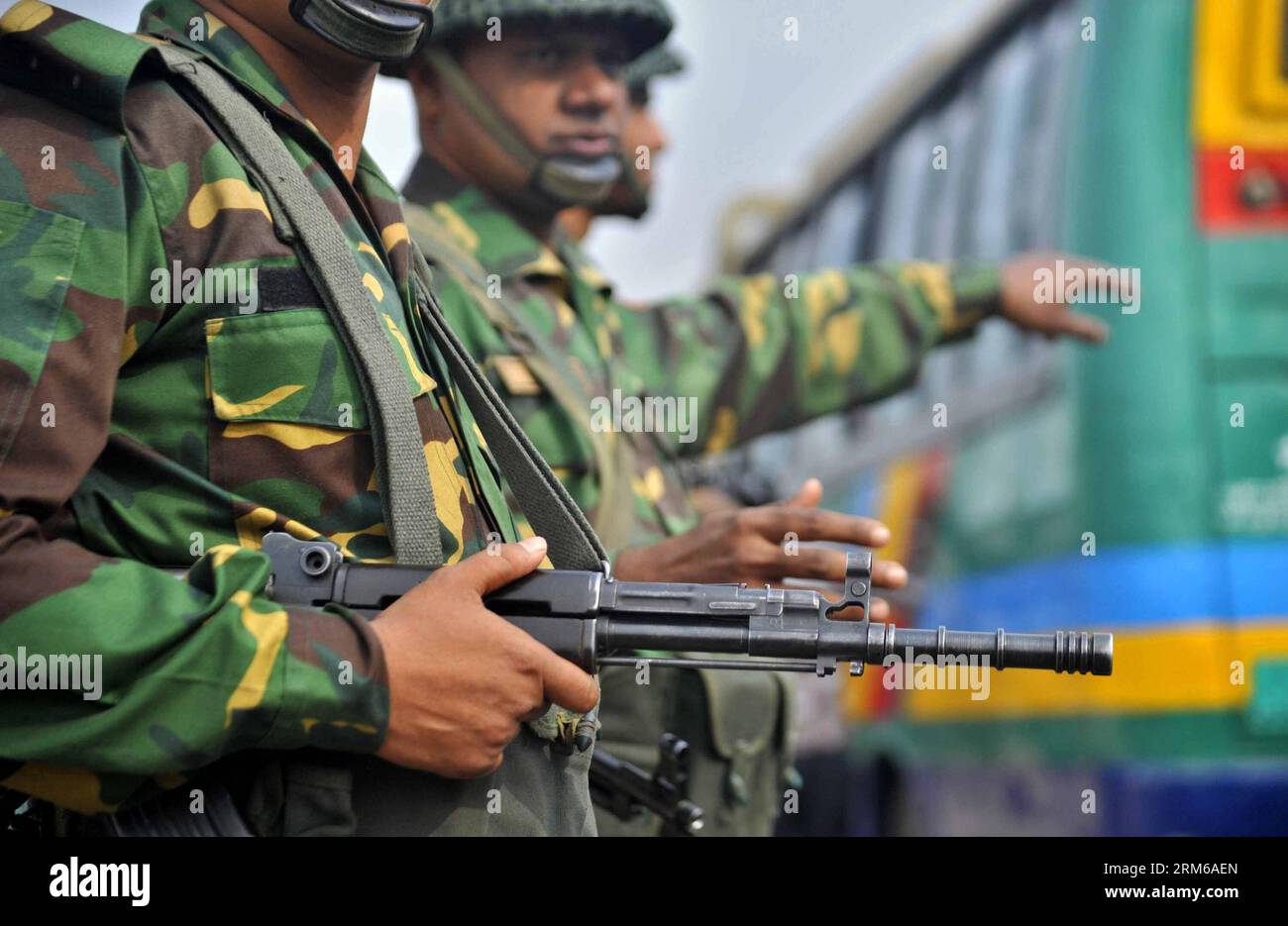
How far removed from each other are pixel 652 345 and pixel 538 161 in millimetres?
504

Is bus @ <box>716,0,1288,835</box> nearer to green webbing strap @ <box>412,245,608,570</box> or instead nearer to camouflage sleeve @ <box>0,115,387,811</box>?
green webbing strap @ <box>412,245,608,570</box>

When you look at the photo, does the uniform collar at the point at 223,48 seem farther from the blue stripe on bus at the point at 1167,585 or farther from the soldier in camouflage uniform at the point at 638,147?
the blue stripe on bus at the point at 1167,585

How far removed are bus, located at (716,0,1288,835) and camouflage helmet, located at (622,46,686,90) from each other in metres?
1.00

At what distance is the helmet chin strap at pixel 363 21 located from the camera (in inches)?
80.5

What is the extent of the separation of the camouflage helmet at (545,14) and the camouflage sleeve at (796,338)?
59cm

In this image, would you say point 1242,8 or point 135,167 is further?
point 1242,8

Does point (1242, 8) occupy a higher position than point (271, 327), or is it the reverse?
point (1242, 8)

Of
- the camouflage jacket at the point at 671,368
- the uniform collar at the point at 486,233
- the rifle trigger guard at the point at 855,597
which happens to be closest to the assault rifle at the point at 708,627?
the rifle trigger guard at the point at 855,597

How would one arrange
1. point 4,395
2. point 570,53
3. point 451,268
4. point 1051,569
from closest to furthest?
point 4,395, point 451,268, point 570,53, point 1051,569
